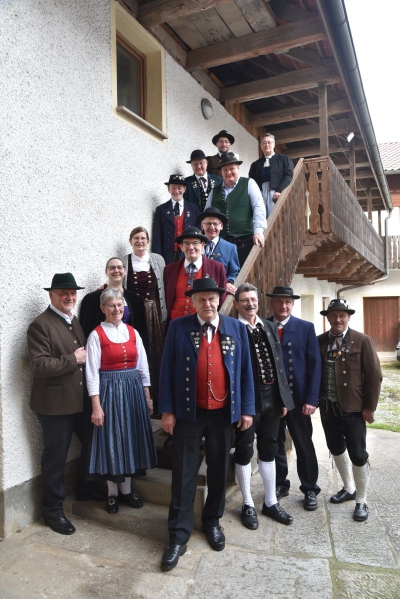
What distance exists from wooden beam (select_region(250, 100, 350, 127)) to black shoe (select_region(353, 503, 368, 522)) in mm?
6428

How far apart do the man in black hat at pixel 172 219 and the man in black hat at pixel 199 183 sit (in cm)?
22

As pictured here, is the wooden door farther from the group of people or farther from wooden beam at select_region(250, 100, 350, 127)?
the group of people

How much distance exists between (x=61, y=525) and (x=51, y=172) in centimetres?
268

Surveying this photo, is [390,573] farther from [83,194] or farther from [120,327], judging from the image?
[83,194]

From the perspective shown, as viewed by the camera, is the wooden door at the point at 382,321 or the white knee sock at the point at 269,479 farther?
the wooden door at the point at 382,321

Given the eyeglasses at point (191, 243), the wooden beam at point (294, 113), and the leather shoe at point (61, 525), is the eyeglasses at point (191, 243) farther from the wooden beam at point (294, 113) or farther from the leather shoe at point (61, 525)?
the wooden beam at point (294, 113)

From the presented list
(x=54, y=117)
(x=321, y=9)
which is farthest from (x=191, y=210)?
(x=321, y=9)

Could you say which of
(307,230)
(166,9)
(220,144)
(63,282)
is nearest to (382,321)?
(307,230)

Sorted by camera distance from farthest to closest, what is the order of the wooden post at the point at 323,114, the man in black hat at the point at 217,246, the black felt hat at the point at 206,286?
the wooden post at the point at 323,114 < the man in black hat at the point at 217,246 < the black felt hat at the point at 206,286

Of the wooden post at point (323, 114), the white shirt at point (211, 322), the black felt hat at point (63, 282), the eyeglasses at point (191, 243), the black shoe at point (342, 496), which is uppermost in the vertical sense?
the wooden post at point (323, 114)

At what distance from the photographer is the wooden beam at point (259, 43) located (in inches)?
228

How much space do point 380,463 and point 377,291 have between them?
48.0ft

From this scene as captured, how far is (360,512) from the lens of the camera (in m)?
3.72

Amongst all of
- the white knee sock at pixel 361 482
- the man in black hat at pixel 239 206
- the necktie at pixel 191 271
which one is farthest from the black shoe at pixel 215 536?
the man in black hat at pixel 239 206
